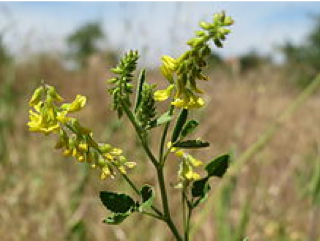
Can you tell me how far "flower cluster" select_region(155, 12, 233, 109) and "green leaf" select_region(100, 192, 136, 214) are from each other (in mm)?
140

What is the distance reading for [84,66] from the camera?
8.00 meters

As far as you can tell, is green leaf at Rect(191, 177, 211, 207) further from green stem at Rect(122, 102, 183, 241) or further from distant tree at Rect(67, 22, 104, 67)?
distant tree at Rect(67, 22, 104, 67)

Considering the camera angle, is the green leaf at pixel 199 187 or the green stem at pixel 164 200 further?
the green leaf at pixel 199 187

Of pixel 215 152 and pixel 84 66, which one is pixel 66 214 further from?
pixel 84 66

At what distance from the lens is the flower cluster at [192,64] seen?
52 centimetres

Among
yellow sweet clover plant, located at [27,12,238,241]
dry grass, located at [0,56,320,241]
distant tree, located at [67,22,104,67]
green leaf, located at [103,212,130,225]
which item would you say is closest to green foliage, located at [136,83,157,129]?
yellow sweet clover plant, located at [27,12,238,241]

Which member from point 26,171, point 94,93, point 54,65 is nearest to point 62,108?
point 26,171

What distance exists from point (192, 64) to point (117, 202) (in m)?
0.20

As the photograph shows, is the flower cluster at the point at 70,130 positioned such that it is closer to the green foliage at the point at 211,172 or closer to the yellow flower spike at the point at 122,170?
the yellow flower spike at the point at 122,170

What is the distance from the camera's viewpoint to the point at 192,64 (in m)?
0.53

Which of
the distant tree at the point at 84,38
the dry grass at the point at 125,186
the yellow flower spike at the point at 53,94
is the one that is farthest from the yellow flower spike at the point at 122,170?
the distant tree at the point at 84,38

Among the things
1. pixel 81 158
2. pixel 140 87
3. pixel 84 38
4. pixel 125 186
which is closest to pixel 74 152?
pixel 81 158

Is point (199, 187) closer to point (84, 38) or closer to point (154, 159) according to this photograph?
point (154, 159)

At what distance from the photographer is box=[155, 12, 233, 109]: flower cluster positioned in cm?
52
